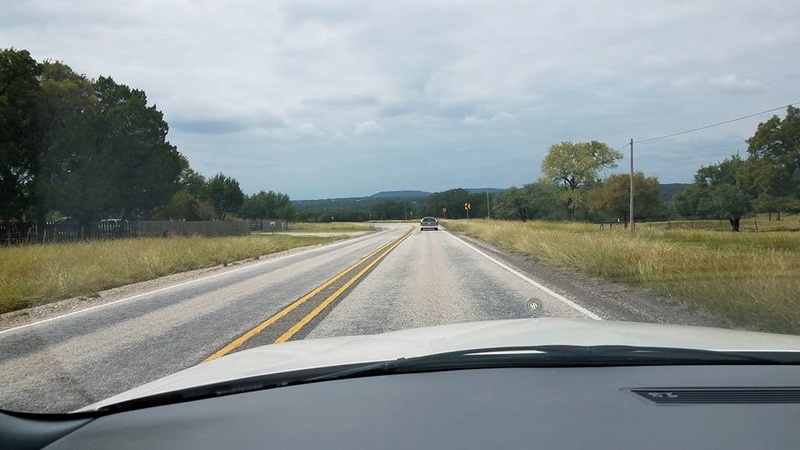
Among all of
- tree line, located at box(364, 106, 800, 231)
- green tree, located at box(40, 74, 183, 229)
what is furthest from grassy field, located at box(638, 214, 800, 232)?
green tree, located at box(40, 74, 183, 229)

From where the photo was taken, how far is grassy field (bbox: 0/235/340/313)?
13.6 m

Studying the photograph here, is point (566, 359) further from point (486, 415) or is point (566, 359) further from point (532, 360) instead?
point (486, 415)

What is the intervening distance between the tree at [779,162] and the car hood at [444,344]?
57.1 meters

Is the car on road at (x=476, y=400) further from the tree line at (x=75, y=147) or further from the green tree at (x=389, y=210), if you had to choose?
the green tree at (x=389, y=210)

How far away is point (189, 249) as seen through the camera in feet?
81.8

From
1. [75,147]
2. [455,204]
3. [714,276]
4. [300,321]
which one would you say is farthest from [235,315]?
[455,204]

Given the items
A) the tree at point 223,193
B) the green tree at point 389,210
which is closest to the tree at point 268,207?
the tree at point 223,193

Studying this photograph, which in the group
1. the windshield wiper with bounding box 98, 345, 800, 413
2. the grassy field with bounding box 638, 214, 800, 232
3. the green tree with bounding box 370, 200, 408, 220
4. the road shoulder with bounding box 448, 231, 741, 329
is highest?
the green tree with bounding box 370, 200, 408, 220

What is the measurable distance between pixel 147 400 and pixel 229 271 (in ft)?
58.6

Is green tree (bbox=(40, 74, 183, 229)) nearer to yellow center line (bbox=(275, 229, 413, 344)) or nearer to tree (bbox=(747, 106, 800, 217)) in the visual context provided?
yellow center line (bbox=(275, 229, 413, 344))

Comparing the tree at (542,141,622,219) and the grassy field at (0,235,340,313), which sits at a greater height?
the tree at (542,141,622,219)

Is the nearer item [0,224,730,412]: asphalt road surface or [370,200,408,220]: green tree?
[0,224,730,412]: asphalt road surface

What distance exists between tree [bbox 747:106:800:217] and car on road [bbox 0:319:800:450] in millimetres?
57944

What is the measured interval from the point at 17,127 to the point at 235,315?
1397 inches
